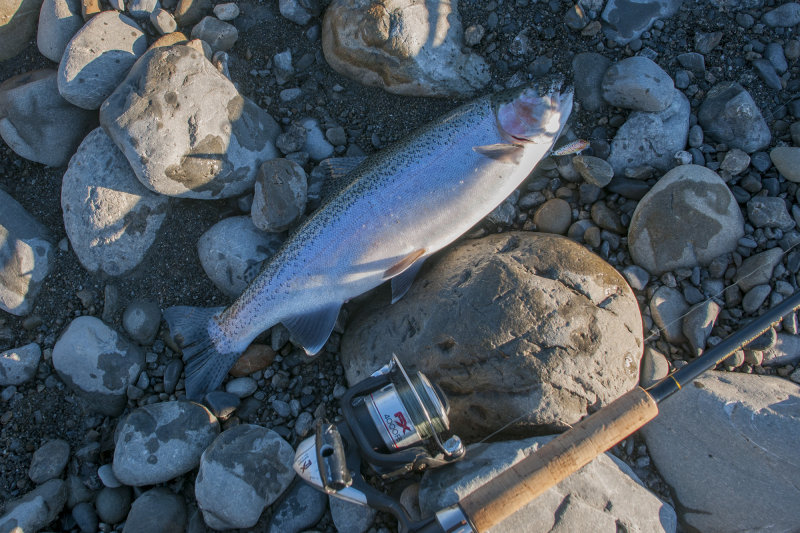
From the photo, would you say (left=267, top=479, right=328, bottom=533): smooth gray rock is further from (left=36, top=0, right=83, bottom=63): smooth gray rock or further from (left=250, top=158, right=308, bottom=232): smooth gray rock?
(left=36, top=0, right=83, bottom=63): smooth gray rock

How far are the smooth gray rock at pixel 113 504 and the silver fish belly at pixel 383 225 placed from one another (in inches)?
29.5

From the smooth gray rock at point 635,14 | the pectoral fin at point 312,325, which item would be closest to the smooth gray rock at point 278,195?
the pectoral fin at point 312,325

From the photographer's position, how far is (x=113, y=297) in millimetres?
3828

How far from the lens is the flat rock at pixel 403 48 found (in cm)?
378

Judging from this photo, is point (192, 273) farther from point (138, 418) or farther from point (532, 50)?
point (532, 50)

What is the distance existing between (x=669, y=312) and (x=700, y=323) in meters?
0.19

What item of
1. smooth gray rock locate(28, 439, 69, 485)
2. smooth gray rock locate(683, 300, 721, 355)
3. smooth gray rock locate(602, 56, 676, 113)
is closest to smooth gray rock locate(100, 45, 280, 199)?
smooth gray rock locate(28, 439, 69, 485)

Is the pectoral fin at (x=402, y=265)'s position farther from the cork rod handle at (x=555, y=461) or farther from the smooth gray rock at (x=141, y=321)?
the smooth gray rock at (x=141, y=321)

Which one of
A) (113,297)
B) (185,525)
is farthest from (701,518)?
(113,297)

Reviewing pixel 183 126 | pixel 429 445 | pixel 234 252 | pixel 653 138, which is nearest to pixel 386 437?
pixel 429 445

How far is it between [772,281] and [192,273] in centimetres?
410

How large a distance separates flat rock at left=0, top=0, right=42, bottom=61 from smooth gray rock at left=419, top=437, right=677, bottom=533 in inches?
180

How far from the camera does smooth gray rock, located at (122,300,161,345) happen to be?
377 cm

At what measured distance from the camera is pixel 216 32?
A: 4.08 metres
